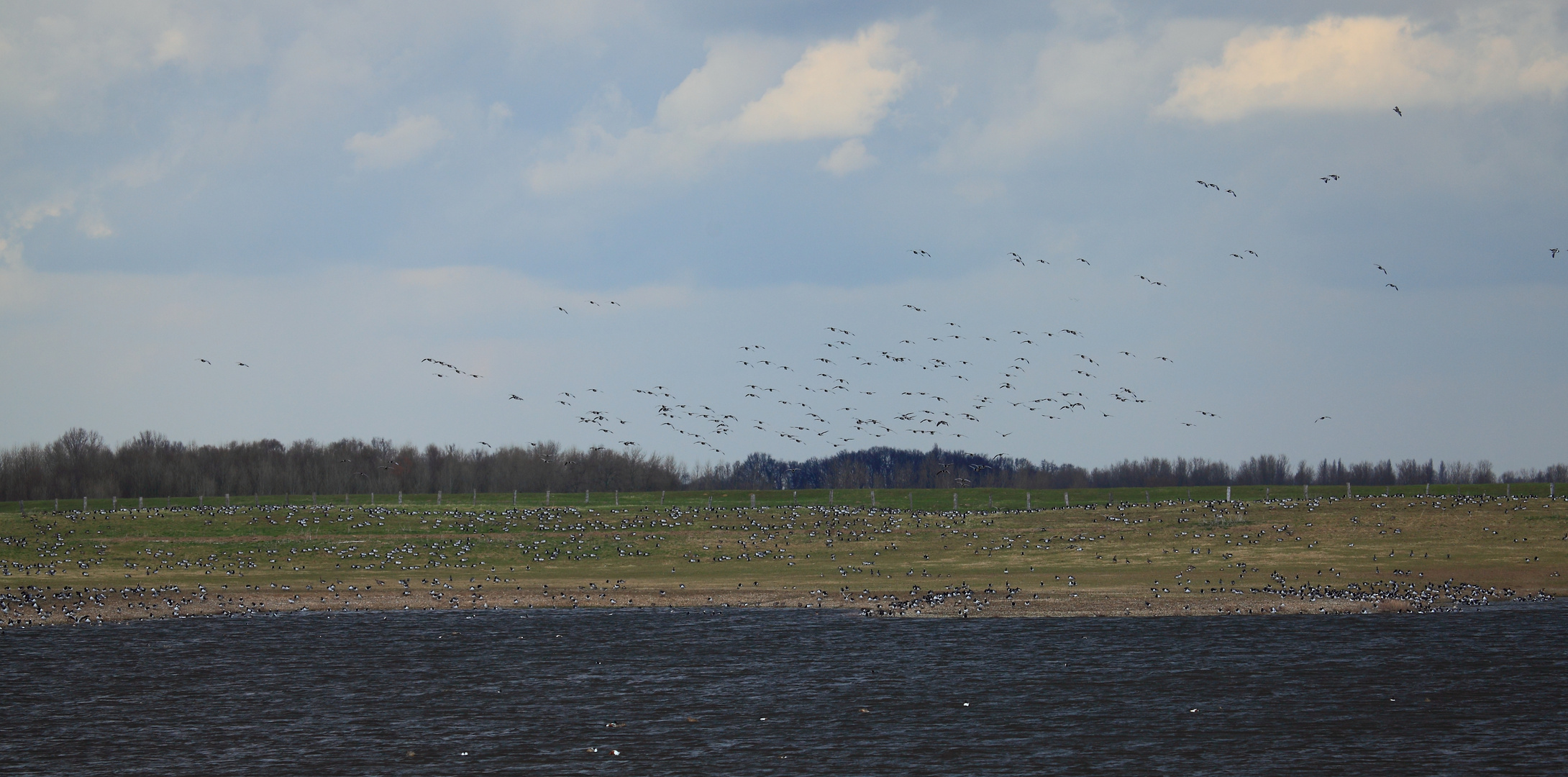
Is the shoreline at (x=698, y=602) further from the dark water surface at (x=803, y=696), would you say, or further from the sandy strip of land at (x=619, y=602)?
the dark water surface at (x=803, y=696)

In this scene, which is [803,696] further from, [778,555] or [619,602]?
[778,555]

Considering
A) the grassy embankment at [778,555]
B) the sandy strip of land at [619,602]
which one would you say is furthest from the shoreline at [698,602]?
the grassy embankment at [778,555]

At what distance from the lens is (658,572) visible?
67.3 metres

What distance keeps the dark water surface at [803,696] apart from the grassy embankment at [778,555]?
7.81m

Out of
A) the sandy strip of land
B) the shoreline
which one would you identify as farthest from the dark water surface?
the sandy strip of land

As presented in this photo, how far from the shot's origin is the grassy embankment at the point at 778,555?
57.2 m

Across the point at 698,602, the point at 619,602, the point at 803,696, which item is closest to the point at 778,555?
the point at 698,602

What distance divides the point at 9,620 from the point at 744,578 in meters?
31.1

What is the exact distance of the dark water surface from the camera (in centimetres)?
2708

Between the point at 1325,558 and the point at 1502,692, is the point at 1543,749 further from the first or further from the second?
the point at 1325,558

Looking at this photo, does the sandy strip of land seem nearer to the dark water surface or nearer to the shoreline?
the shoreline

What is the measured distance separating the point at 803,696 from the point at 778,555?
3969cm

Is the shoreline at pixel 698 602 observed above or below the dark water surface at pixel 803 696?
above

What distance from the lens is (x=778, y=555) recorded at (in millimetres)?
74000
